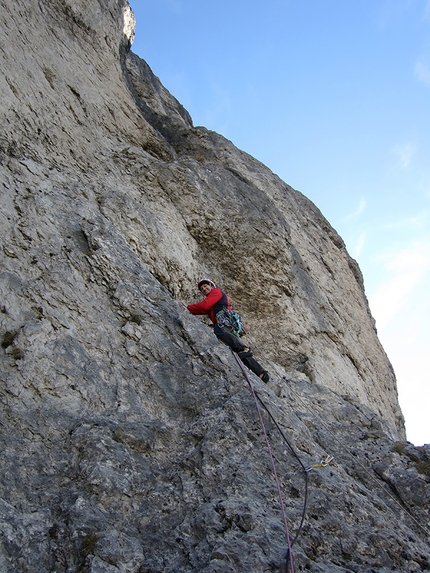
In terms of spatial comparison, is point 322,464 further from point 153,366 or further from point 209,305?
point 209,305

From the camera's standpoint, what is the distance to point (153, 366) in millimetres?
7375

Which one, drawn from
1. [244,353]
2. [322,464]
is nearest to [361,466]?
[322,464]

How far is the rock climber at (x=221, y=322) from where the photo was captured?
870 centimetres

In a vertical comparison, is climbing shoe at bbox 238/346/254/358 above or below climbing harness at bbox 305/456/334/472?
above

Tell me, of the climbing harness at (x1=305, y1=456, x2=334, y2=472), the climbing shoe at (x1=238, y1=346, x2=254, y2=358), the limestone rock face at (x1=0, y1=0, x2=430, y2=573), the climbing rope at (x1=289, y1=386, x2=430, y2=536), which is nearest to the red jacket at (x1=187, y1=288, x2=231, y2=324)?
the limestone rock face at (x1=0, y1=0, x2=430, y2=573)

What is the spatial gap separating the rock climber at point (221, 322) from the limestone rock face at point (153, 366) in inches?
25.0

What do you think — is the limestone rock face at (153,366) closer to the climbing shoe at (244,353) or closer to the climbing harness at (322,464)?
the climbing harness at (322,464)

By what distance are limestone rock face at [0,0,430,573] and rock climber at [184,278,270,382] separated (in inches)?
25.0

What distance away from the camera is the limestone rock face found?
535cm

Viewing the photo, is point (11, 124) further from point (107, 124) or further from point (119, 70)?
point (119, 70)

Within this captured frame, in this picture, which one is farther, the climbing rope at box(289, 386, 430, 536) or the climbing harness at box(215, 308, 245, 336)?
the climbing harness at box(215, 308, 245, 336)

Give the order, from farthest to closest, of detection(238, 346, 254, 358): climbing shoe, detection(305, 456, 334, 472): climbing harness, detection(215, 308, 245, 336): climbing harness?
detection(215, 308, 245, 336): climbing harness < detection(238, 346, 254, 358): climbing shoe < detection(305, 456, 334, 472): climbing harness

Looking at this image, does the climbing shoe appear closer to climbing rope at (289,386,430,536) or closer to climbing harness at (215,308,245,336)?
climbing harness at (215,308,245,336)

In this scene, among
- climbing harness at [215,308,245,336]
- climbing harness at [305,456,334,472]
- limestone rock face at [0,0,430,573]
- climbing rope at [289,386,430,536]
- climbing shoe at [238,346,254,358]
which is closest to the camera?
limestone rock face at [0,0,430,573]
